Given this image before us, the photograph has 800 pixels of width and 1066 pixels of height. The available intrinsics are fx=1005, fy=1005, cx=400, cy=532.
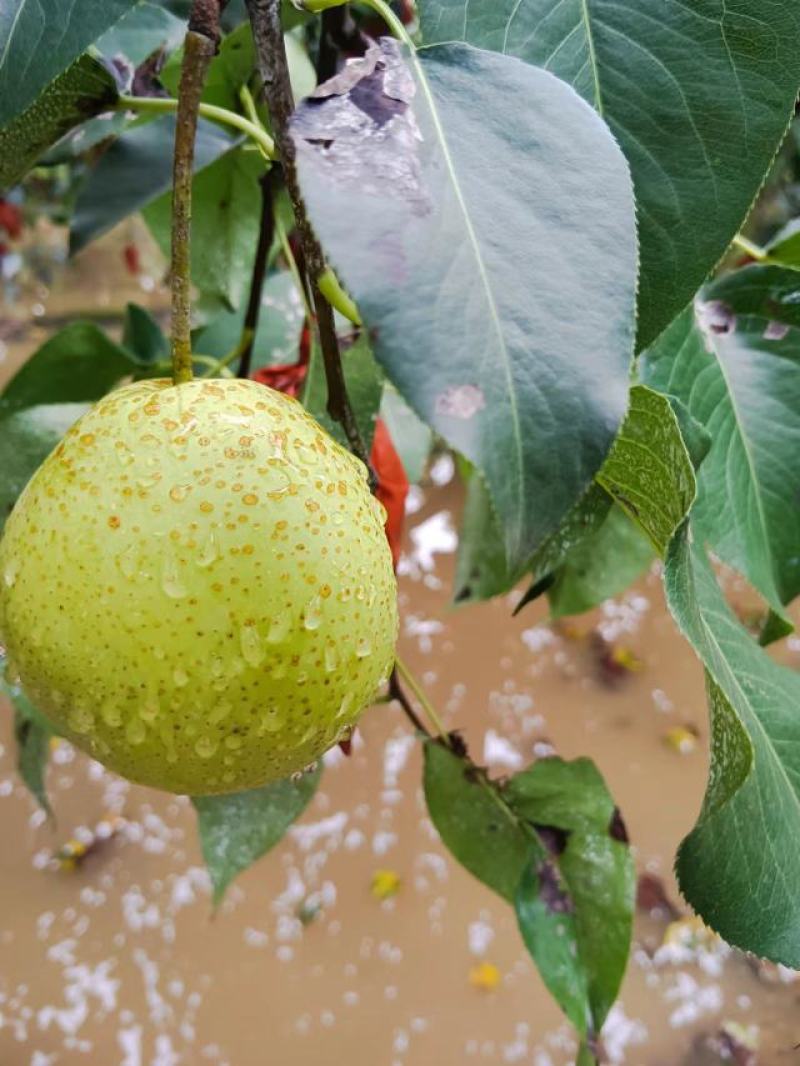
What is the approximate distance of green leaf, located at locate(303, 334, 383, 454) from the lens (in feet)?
1.82

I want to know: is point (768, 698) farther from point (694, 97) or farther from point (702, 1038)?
point (702, 1038)

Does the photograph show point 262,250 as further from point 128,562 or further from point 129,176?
point 128,562

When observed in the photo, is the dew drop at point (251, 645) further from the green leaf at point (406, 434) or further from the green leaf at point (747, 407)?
the green leaf at point (406, 434)

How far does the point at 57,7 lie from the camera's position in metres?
0.36

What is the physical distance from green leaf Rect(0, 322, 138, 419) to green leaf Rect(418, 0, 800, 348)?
0.48m

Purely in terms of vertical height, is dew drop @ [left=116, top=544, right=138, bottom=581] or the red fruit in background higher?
dew drop @ [left=116, top=544, right=138, bottom=581]

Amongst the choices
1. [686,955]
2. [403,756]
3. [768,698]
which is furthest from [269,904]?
[768,698]

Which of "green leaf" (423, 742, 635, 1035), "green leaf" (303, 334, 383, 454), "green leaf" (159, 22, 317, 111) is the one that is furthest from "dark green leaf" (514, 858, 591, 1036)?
"green leaf" (159, 22, 317, 111)

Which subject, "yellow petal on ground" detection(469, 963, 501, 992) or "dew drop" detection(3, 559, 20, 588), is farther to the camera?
"yellow petal on ground" detection(469, 963, 501, 992)

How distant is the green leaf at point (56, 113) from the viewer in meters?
0.45

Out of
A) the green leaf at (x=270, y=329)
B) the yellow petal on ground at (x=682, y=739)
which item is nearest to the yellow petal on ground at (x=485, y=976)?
the yellow petal on ground at (x=682, y=739)

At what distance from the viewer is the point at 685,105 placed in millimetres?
387

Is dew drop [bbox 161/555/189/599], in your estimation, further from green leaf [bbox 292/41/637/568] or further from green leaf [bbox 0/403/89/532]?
green leaf [bbox 0/403/89/532]

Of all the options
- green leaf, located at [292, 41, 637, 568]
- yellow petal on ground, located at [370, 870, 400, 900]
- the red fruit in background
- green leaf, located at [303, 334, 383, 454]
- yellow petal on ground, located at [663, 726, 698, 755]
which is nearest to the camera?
green leaf, located at [292, 41, 637, 568]
